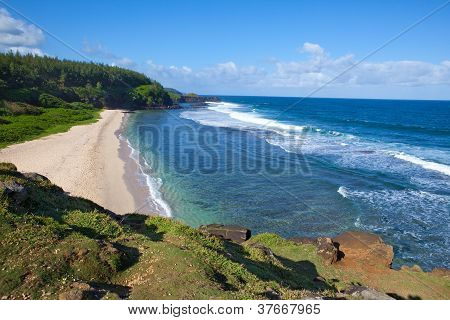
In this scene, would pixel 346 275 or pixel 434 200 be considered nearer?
pixel 346 275

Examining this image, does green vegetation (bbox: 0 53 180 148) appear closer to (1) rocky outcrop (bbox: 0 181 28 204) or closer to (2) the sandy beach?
(2) the sandy beach

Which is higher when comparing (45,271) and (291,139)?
(45,271)

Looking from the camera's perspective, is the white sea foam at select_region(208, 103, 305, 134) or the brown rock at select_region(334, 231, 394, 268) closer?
the brown rock at select_region(334, 231, 394, 268)

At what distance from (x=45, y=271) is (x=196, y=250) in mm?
4114

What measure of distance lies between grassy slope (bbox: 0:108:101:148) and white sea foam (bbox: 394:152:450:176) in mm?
39300

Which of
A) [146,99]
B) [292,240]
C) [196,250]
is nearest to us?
[196,250]

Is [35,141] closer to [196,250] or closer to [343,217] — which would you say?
[343,217]

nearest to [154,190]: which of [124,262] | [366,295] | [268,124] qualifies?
[124,262]

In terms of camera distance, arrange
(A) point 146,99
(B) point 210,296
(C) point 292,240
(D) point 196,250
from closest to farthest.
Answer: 1. (B) point 210,296
2. (D) point 196,250
3. (C) point 292,240
4. (A) point 146,99

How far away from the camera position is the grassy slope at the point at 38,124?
134 ft

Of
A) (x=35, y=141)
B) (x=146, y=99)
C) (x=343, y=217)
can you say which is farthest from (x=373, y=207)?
(x=146, y=99)

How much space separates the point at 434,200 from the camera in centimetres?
2547

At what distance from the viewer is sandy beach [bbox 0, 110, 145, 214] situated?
2420 centimetres
